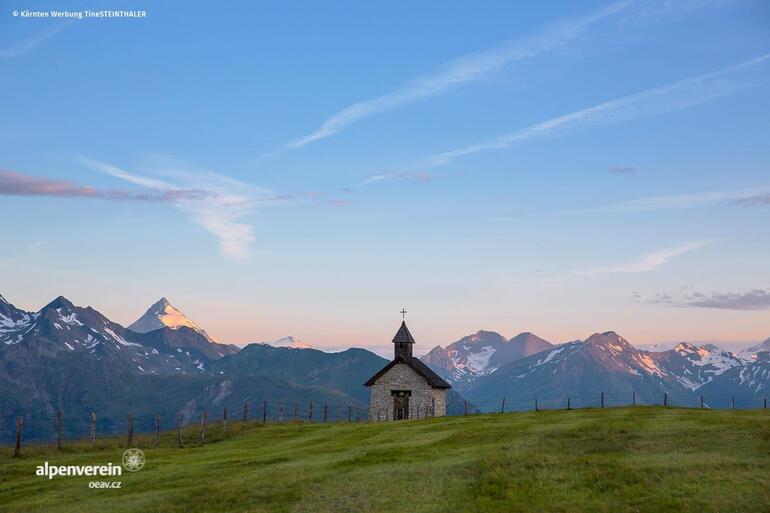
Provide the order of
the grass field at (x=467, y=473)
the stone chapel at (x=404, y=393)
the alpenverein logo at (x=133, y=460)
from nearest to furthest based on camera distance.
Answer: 1. the grass field at (x=467, y=473)
2. the alpenverein logo at (x=133, y=460)
3. the stone chapel at (x=404, y=393)

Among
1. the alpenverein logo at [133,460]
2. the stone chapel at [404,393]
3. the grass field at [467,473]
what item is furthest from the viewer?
the stone chapel at [404,393]

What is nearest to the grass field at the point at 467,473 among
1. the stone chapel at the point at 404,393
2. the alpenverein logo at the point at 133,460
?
the alpenverein logo at the point at 133,460

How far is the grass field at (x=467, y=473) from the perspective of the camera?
31141mm

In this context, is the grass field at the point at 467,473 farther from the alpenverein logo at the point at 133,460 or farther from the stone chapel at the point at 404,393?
the stone chapel at the point at 404,393

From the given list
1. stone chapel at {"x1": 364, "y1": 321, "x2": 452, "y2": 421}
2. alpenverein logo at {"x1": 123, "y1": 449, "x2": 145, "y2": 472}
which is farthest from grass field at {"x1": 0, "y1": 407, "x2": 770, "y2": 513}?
stone chapel at {"x1": 364, "y1": 321, "x2": 452, "y2": 421}

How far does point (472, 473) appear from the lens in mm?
35969

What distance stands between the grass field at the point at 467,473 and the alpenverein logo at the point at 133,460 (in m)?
0.82

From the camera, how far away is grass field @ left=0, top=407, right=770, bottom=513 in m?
31.1

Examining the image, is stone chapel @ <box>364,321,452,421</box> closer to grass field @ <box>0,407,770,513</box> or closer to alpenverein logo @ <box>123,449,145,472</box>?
grass field @ <box>0,407,770,513</box>

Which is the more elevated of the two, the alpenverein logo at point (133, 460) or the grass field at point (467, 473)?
the grass field at point (467, 473)

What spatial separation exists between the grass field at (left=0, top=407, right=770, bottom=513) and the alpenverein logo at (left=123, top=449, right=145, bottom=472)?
82cm

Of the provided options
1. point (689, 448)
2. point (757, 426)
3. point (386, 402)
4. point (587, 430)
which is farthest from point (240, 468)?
point (386, 402)

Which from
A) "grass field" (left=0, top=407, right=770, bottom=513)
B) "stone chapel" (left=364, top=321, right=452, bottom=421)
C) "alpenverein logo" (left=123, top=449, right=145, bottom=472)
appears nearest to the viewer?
"grass field" (left=0, top=407, right=770, bottom=513)

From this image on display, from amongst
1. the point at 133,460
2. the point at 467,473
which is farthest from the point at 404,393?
the point at 467,473
